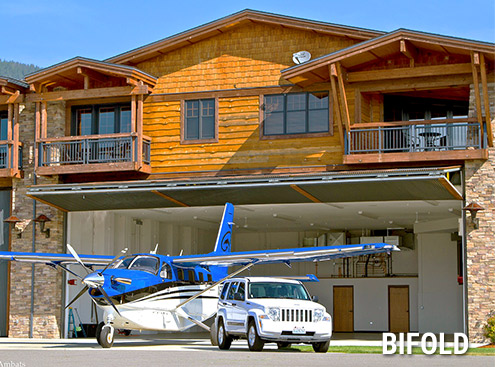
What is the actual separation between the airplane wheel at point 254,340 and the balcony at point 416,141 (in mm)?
7108

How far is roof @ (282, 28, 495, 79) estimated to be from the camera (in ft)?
71.5

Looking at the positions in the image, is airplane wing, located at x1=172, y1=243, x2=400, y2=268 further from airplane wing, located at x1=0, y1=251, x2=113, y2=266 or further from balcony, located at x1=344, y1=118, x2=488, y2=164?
balcony, located at x1=344, y1=118, x2=488, y2=164

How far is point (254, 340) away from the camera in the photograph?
17078mm

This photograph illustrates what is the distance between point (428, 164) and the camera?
74.7ft

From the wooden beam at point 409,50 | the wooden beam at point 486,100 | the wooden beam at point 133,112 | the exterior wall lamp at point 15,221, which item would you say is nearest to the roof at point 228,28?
the wooden beam at point 409,50

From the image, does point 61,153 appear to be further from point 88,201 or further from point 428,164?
point 428,164

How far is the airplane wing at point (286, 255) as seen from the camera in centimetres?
1748

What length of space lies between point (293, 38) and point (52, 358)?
1333 cm

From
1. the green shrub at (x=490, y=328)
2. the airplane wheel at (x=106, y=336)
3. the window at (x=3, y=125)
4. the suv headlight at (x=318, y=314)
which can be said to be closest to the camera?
the suv headlight at (x=318, y=314)

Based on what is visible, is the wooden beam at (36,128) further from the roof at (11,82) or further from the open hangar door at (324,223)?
the open hangar door at (324,223)

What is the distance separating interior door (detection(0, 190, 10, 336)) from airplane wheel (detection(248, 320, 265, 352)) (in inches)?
480

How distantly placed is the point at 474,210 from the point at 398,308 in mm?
13914

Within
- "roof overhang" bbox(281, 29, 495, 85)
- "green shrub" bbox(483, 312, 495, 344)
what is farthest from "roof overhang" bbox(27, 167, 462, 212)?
"green shrub" bbox(483, 312, 495, 344)

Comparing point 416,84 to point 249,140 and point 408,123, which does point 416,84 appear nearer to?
point 408,123
